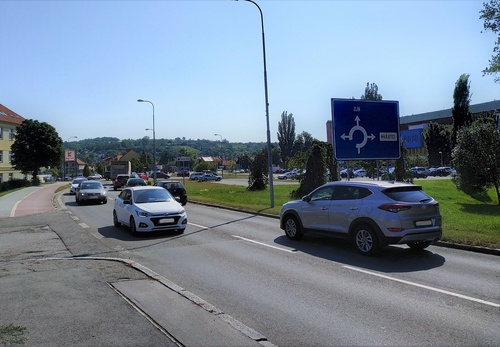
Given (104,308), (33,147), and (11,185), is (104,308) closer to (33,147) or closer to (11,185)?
(11,185)

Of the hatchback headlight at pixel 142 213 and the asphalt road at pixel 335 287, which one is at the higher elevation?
the hatchback headlight at pixel 142 213

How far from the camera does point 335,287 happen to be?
6582 mm

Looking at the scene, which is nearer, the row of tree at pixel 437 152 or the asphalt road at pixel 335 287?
the asphalt road at pixel 335 287

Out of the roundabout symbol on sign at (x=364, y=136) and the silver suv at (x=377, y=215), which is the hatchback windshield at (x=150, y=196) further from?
the roundabout symbol on sign at (x=364, y=136)

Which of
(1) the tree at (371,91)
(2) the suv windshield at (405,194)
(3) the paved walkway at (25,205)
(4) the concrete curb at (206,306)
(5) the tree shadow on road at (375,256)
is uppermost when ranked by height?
(1) the tree at (371,91)

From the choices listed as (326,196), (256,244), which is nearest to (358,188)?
(326,196)

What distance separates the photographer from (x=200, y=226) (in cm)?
1475

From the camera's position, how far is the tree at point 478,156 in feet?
79.9

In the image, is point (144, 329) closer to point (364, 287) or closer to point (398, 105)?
point (364, 287)

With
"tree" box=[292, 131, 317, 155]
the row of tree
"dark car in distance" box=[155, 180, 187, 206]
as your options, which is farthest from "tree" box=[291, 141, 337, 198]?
"tree" box=[292, 131, 317, 155]

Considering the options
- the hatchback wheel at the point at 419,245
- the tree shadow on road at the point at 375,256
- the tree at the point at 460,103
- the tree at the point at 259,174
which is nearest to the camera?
the tree shadow on road at the point at 375,256

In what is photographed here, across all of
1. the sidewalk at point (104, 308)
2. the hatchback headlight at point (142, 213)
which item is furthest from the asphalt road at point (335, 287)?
the hatchback headlight at point (142, 213)

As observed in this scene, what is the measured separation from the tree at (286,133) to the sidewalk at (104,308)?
10318cm

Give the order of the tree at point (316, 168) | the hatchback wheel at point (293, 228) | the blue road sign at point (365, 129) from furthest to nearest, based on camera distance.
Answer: the tree at point (316, 168)
the blue road sign at point (365, 129)
the hatchback wheel at point (293, 228)
